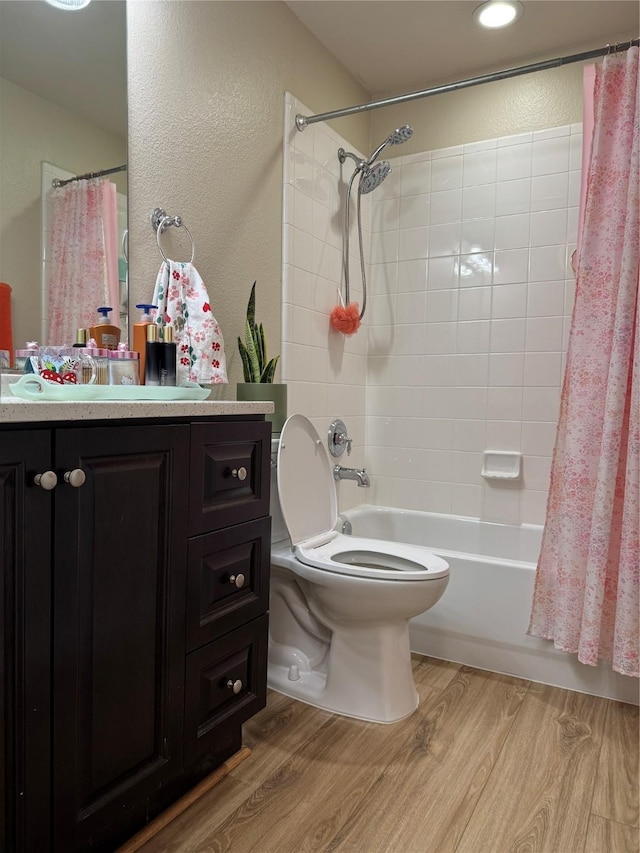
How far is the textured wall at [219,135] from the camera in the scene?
1.74 metres

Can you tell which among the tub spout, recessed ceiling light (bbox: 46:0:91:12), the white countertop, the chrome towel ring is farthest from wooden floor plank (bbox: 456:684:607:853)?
recessed ceiling light (bbox: 46:0:91:12)

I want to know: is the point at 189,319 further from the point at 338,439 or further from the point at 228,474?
the point at 338,439

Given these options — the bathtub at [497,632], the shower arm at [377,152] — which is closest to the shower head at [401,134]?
the shower arm at [377,152]

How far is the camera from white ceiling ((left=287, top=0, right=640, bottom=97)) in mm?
2268

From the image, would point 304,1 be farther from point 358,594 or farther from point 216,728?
point 216,728

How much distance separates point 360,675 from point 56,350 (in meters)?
1.26

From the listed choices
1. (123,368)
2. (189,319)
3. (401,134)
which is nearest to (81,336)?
(123,368)

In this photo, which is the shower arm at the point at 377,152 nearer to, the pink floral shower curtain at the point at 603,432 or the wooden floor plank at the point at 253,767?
the pink floral shower curtain at the point at 603,432

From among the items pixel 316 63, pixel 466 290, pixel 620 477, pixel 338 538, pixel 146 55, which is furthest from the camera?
pixel 466 290

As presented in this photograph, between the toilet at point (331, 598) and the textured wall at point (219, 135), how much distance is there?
403 millimetres

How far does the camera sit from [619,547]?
197cm

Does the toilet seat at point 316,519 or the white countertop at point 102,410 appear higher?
the white countertop at point 102,410

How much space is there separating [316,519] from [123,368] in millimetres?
912

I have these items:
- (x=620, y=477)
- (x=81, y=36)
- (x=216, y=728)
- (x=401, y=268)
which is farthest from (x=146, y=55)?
(x=620, y=477)
